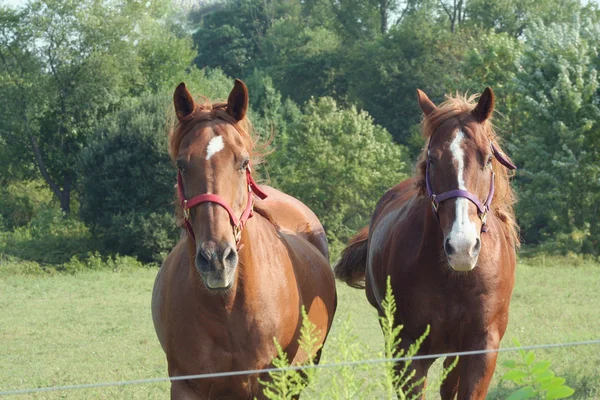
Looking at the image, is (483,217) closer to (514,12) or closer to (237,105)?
(237,105)

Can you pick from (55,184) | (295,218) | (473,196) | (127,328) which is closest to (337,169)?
(55,184)

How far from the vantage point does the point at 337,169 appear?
26.8 m

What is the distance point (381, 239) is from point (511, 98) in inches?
1006

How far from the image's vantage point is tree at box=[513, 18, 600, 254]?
76.0 ft

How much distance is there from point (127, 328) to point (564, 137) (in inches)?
602

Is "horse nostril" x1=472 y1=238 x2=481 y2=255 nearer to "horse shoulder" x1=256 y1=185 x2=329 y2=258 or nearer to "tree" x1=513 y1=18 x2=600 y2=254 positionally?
"horse shoulder" x1=256 y1=185 x2=329 y2=258

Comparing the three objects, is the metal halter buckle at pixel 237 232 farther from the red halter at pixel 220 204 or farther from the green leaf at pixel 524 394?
the green leaf at pixel 524 394

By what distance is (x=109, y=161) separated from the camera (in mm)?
24797

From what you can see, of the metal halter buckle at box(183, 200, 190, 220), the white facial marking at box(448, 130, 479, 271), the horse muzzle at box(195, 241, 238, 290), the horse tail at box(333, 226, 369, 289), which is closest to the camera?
the horse muzzle at box(195, 241, 238, 290)

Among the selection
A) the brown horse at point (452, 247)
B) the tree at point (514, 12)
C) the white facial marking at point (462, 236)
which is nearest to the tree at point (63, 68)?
the tree at point (514, 12)

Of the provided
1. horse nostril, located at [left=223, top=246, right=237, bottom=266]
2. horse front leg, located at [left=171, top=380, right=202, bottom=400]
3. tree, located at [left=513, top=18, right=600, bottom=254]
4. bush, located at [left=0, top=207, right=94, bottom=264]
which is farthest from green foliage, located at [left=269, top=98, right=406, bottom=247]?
horse nostril, located at [left=223, top=246, right=237, bottom=266]

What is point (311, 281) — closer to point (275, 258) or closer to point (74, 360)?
point (275, 258)

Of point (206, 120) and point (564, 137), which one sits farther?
point (564, 137)

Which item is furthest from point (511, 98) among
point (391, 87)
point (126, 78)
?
point (126, 78)
